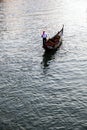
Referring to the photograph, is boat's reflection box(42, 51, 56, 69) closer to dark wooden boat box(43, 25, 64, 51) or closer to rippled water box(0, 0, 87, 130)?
rippled water box(0, 0, 87, 130)

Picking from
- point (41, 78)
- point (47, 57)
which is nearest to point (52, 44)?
point (47, 57)

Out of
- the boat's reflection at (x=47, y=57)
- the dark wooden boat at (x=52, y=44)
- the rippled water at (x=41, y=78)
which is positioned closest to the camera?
the rippled water at (x=41, y=78)

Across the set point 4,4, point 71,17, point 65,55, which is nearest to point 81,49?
point 65,55

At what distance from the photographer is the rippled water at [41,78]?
22.9 meters

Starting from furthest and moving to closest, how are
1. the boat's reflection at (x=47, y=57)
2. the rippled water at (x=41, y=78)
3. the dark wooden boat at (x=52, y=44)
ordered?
the dark wooden boat at (x=52, y=44) < the boat's reflection at (x=47, y=57) < the rippled water at (x=41, y=78)

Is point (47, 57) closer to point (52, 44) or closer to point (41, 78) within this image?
Result: point (52, 44)

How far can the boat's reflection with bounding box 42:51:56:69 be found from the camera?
3442 cm

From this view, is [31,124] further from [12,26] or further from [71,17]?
[71,17]

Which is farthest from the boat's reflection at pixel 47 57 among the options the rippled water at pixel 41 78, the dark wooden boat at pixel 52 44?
the dark wooden boat at pixel 52 44

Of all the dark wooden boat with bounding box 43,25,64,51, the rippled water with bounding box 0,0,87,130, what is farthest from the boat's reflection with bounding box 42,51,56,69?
the dark wooden boat with bounding box 43,25,64,51

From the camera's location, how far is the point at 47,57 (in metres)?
36.7

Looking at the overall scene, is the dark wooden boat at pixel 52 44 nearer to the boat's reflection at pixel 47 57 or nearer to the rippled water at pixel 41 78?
the boat's reflection at pixel 47 57

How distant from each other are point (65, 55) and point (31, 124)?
1648 cm

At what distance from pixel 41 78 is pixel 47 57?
6.85 meters
